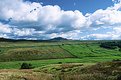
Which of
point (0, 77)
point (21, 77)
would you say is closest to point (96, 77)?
point (21, 77)

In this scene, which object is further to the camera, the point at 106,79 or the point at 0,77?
the point at 0,77

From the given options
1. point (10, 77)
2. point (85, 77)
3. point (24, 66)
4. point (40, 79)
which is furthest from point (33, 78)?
point (24, 66)

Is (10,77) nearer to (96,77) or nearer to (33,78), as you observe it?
(33,78)

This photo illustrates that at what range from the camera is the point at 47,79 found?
2431 cm

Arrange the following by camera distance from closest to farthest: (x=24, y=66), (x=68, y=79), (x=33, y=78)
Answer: (x=68, y=79) → (x=33, y=78) → (x=24, y=66)

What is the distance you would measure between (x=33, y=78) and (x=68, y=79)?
3.64 metres

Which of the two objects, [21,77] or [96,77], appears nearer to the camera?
[96,77]

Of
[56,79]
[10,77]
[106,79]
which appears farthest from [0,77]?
[106,79]

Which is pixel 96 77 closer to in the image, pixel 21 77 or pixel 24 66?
pixel 21 77

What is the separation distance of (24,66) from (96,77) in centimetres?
8133

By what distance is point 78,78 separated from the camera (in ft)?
76.1

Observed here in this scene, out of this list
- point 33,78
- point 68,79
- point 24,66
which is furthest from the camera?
point 24,66

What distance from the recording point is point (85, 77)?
23750 mm

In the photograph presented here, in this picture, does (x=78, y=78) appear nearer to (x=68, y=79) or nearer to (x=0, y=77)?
(x=68, y=79)
